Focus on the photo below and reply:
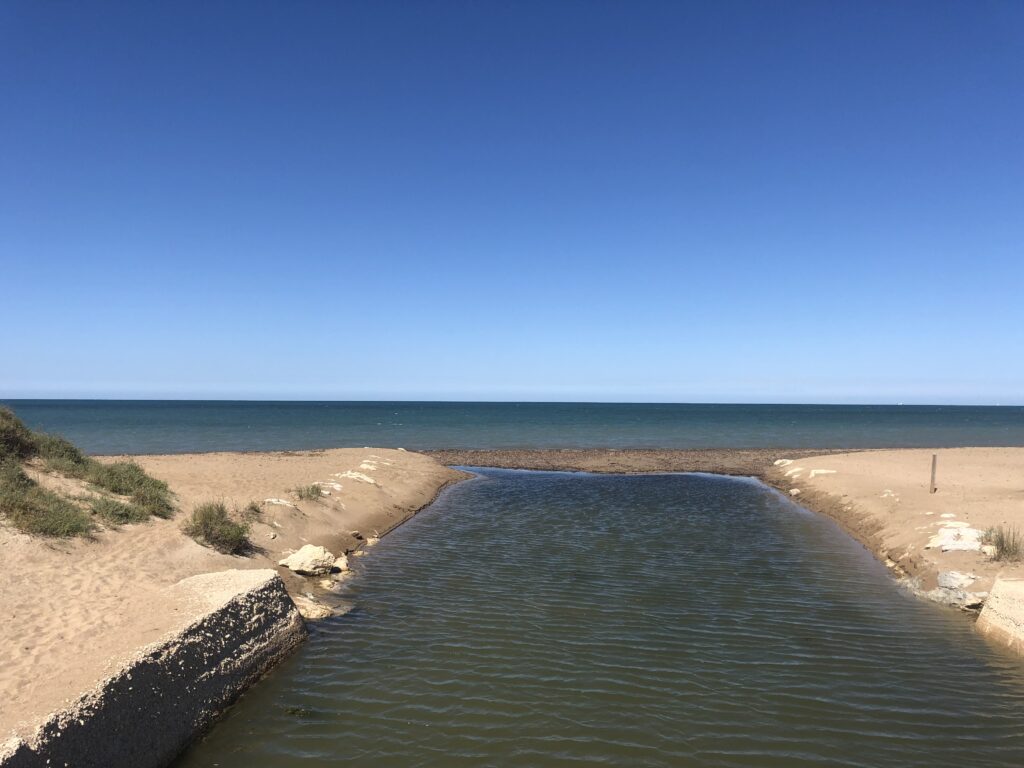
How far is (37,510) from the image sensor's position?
13859 mm

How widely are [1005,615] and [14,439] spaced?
26.7 meters

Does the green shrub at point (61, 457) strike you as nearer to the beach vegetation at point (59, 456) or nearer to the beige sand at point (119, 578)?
the beach vegetation at point (59, 456)

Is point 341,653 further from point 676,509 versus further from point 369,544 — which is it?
point 676,509

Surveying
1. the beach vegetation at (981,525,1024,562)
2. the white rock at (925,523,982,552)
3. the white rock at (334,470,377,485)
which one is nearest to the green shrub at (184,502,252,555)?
the white rock at (334,470,377,485)

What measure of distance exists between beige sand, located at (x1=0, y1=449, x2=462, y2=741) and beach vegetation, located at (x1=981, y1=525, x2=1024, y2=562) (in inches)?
736

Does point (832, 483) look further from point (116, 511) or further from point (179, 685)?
point (116, 511)

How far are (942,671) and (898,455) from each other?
3775 centimetres

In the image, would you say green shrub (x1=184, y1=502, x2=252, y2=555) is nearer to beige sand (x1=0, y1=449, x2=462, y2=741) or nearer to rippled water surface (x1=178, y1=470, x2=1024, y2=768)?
beige sand (x1=0, y1=449, x2=462, y2=741)

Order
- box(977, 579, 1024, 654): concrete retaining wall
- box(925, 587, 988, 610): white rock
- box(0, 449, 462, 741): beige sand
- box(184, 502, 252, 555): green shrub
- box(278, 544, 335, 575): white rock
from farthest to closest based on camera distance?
box(278, 544, 335, 575): white rock < box(184, 502, 252, 555): green shrub < box(925, 587, 988, 610): white rock < box(977, 579, 1024, 654): concrete retaining wall < box(0, 449, 462, 741): beige sand

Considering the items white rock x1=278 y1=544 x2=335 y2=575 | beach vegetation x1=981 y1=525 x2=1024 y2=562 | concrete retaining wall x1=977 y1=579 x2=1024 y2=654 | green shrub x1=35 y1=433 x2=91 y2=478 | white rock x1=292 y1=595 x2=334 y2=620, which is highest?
green shrub x1=35 y1=433 x2=91 y2=478

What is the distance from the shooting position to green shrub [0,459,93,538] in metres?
13.2

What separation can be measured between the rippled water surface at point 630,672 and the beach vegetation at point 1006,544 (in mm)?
2862

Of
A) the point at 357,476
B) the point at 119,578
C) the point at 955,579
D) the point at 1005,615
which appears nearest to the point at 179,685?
the point at 119,578

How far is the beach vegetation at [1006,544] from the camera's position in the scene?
50.3ft
